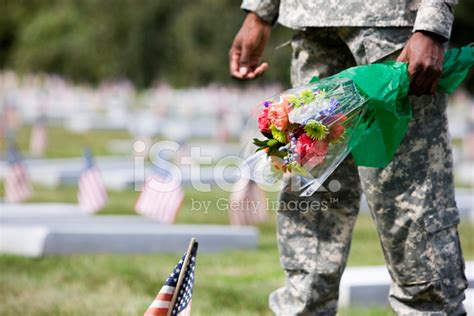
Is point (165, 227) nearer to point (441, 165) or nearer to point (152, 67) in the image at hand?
point (441, 165)

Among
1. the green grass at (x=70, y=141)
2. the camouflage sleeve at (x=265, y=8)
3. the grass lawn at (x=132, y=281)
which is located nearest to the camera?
the camouflage sleeve at (x=265, y=8)

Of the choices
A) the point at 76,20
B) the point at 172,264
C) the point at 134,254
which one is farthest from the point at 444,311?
the point at 76,20

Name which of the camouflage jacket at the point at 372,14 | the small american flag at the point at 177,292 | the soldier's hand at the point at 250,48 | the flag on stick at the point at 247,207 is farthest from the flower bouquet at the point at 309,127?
the flag on stick at the point at 247,207

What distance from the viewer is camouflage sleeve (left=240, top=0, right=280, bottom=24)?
3.90 meters

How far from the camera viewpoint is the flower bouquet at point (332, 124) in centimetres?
324

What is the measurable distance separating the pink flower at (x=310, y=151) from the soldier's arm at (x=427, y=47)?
37 cm

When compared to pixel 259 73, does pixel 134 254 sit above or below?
below

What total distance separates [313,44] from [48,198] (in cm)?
793

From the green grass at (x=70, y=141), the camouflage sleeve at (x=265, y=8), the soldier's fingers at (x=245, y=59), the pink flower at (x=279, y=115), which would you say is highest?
the camouflage sleeve at (x=265, y=8)

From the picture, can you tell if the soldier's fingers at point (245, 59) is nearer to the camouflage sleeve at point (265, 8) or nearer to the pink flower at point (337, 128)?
the camouflage sleeve at point (265, 8)

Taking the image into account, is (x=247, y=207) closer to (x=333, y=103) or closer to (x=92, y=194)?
(x=92, y=194)

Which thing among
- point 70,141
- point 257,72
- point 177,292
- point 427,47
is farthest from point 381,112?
point 70,141

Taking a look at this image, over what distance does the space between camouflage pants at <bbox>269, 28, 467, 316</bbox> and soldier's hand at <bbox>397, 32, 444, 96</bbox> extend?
0.14 metres

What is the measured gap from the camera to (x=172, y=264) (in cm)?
677
